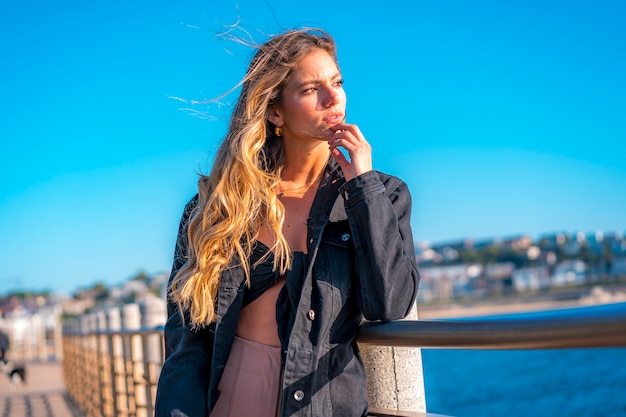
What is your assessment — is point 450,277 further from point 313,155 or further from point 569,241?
point 313,155

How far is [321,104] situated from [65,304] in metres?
100

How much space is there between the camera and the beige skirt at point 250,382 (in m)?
1.94

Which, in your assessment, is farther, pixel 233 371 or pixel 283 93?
pixel 283 93

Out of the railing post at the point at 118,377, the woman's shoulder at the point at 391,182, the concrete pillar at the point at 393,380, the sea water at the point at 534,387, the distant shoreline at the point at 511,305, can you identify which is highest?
the woman's shoulder at the point at 391,182

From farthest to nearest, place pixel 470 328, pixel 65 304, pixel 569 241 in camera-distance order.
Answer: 1. pixel 569 241
2. pixel 65 304
3. pixel 470 328

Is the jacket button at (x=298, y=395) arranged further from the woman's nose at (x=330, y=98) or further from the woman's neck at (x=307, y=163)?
the woman's nose at (x=330, y=98)

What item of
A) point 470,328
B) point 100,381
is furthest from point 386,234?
point 100,381

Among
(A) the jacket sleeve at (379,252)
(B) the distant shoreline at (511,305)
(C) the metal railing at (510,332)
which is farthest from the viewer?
(B) the distant shoreline at (511,305)

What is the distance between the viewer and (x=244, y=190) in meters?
2.15

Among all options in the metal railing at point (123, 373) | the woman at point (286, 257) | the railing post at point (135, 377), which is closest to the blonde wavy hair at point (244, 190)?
the woman at point (286, 257)

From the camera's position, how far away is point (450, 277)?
123500 mm

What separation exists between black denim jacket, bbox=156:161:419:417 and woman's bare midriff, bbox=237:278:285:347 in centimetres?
4

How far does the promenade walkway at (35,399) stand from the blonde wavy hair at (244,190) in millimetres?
8124

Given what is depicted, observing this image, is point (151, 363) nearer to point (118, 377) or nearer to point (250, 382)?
point (118, 377)
